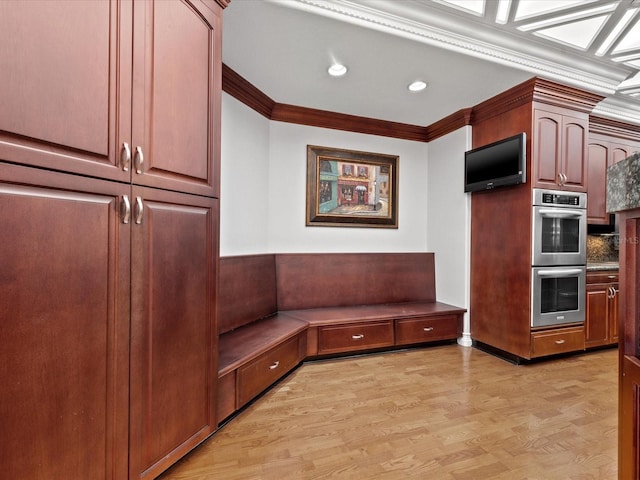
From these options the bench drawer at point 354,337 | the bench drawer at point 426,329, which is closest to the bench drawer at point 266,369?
the bench drawer at point 354,337

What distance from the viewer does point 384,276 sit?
147 inches

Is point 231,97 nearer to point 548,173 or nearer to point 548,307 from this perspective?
point 548,173

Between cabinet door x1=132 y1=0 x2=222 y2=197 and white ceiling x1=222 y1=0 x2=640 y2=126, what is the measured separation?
59 centimetres

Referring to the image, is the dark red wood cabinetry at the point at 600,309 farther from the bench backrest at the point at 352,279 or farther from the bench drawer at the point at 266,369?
the bench drawer at the point at 266,369

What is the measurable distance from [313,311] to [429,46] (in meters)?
2.54

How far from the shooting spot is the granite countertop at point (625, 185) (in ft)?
2.18

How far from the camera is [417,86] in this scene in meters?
2.90

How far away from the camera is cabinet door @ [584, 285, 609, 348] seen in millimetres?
3148

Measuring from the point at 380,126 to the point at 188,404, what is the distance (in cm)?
340

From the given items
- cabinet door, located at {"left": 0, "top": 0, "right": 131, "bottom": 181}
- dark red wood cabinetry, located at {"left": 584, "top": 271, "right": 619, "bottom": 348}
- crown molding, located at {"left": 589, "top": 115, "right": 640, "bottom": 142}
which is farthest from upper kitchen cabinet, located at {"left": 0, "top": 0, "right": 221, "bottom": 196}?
crown molding, located at {"left": 589, "top": 115, "right": 640, "bottom": 142}

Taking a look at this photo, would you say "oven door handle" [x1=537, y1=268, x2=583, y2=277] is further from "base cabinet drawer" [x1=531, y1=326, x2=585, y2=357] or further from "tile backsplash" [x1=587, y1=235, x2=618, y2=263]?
"tile backsplash" [x1=587, y1=235, x2=618, y2=263]

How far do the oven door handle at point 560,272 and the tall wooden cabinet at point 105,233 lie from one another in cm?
285

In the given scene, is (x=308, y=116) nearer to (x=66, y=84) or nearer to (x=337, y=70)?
(x=337, y=70)

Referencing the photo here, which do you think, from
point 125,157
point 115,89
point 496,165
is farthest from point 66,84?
point 496,165
